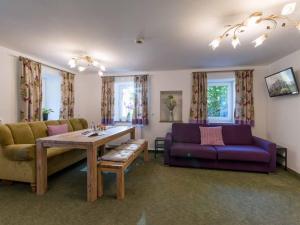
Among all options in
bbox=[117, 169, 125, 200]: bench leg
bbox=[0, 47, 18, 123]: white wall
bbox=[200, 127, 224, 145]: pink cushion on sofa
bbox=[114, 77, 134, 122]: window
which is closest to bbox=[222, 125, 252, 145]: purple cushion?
bbox=[200, 127, 224, 145]: pink cushion on sofa

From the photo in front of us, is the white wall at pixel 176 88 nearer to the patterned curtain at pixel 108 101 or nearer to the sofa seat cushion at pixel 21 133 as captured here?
the patterned curtain at pixel 108 101

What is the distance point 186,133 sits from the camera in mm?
4215

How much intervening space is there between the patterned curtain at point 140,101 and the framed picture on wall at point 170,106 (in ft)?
1.43

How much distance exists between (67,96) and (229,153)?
397 centimetres

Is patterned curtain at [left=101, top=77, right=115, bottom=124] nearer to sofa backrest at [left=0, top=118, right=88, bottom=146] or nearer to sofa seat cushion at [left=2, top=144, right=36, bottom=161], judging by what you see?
sofa backrest at [left=0, top=118, right=88, bottom=146]

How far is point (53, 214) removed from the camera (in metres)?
1.98

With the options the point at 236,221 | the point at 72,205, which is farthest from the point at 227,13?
the point at 72,205

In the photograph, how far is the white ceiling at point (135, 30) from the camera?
182 cm

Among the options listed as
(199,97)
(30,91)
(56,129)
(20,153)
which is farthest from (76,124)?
(199,97)

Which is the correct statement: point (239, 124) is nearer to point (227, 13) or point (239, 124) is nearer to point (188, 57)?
point (188, 57)

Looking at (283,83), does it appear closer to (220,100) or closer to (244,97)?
(244,97)

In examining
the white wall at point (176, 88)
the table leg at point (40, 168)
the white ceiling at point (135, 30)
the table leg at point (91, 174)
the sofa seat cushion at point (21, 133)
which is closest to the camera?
the white ceiling at point (135, 30)

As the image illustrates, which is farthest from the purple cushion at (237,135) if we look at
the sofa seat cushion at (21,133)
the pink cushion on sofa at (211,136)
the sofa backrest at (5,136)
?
the sofa backrest at (5,136)

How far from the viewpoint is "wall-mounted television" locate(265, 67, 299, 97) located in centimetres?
308
